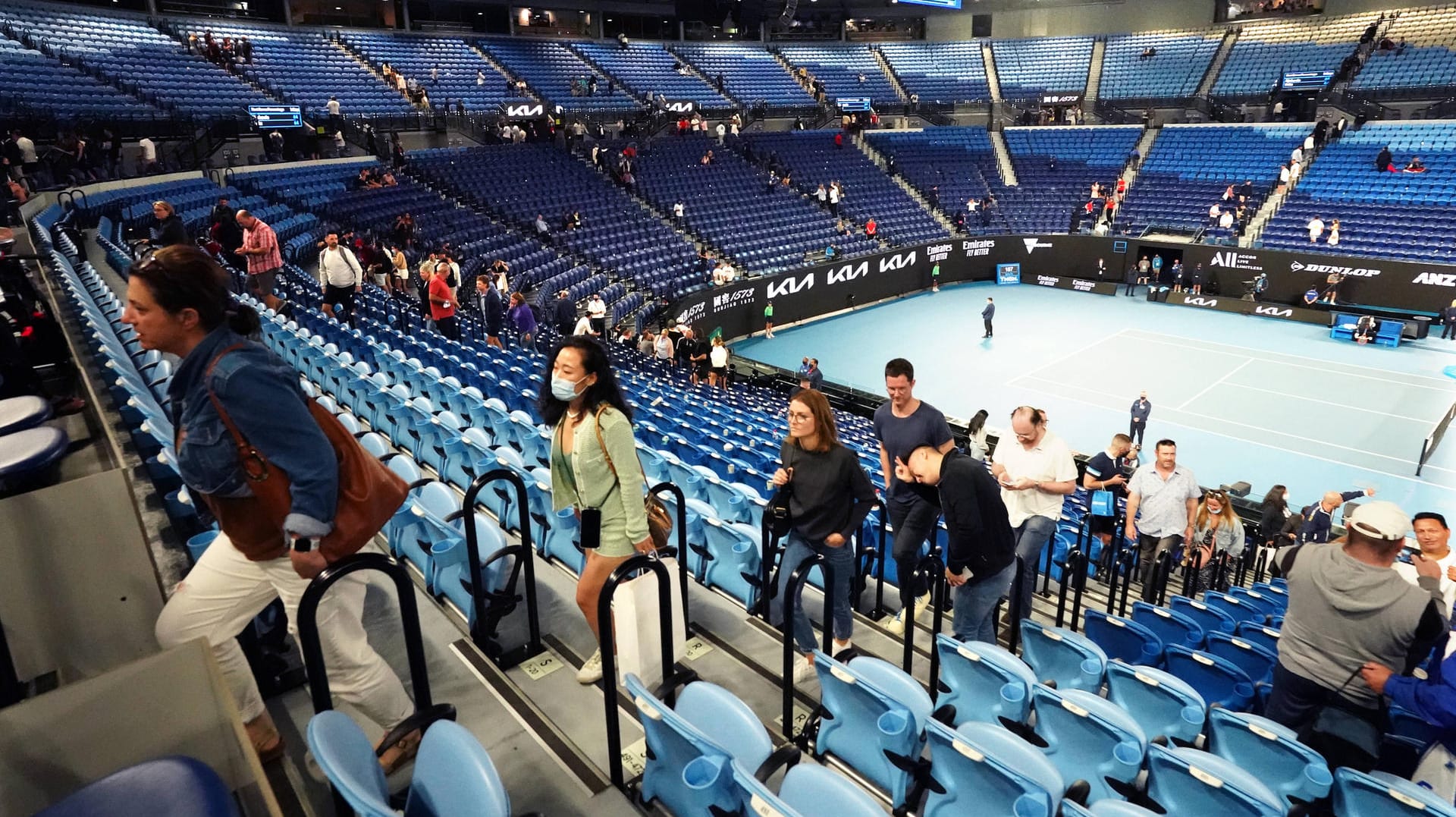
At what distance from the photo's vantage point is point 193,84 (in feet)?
74.9

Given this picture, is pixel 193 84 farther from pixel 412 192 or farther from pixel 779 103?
pixel 779 103

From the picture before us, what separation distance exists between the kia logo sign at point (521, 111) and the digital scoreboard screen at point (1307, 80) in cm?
2772

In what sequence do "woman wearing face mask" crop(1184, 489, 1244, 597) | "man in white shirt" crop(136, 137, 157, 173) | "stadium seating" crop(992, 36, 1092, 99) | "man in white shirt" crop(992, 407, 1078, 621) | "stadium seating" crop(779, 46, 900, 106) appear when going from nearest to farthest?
1. "man in white shirt" crop(992, 407, 1078, 621)
2. "woman wearing face mask" crop(1184, 489, 1244, 597)
3. "man in white shirt" crop(136, 137, 157, 173)
4. "stadium seating" crop(992, 36, 1092, 99)
5. "stadium seating" crop(779, 46, 900, 106)

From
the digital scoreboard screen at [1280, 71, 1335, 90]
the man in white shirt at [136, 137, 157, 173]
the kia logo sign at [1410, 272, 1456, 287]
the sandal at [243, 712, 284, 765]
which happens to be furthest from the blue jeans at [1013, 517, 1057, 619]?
the digital scoreboard screen at [1280, 71, 1335, 90]

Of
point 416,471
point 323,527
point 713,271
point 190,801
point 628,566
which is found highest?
point 323,527

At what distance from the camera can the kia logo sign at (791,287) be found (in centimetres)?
2364

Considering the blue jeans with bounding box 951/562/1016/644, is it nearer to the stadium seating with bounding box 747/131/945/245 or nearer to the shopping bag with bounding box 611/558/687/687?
the shopping bag with bounding box 611/558/687/687

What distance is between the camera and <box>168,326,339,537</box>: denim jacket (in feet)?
7.52

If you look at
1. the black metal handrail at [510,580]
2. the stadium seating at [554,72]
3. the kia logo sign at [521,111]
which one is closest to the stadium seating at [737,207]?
the stadium seating at [554,72]

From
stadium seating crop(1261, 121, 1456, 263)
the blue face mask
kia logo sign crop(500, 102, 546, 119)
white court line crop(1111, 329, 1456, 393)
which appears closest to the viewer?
the blue face mask

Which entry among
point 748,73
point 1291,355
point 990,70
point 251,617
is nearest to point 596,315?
point 251,617

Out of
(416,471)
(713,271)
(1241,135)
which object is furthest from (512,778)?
(1241,135)

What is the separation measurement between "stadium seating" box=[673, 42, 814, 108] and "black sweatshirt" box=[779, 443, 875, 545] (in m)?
34.9

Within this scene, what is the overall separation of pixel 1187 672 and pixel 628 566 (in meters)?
3.48
